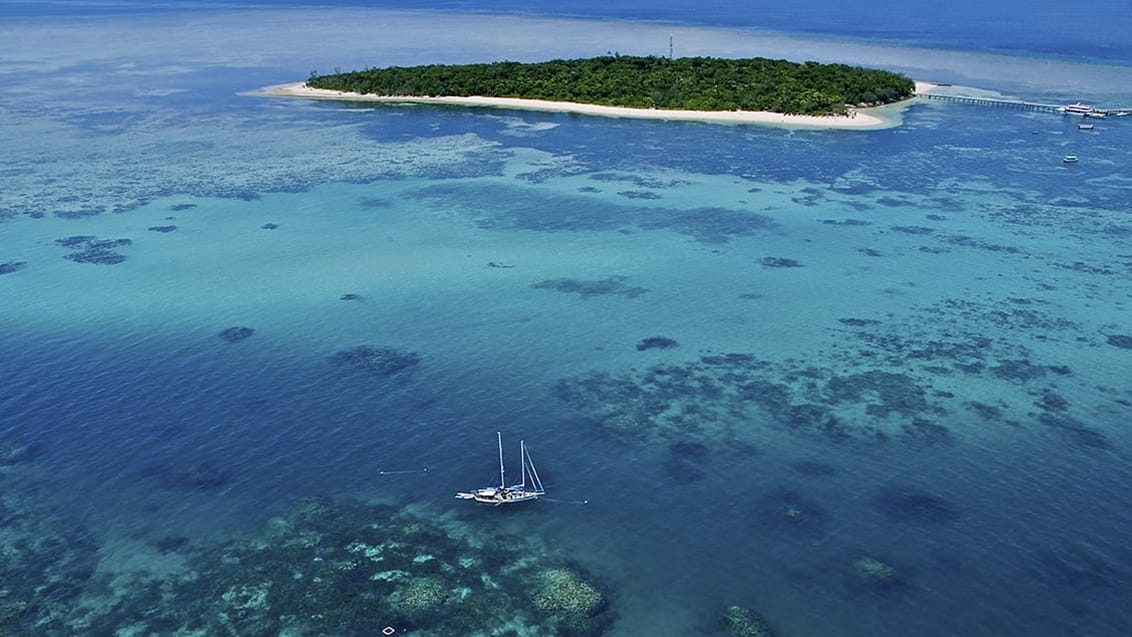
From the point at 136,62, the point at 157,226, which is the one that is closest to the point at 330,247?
the point at 157,226

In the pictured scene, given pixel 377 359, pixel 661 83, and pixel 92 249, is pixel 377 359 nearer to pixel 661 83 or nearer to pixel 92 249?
pixel 92 249

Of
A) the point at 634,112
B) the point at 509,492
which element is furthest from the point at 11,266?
the point at 634,112

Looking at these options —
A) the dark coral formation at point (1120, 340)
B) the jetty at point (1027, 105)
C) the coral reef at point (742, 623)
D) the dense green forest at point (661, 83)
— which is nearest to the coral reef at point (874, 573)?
the coral reef at point (742, 623)

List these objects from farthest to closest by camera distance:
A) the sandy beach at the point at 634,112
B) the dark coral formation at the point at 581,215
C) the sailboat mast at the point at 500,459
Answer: the sandy beach at the point at 634,112
the dark coral formation at the point at 581,215
the sailboat mast at the point at 500,459

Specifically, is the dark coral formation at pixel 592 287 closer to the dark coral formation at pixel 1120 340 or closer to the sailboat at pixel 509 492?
the sailboat at pixel 509 492

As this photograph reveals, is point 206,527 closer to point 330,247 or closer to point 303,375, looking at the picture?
point 303,375

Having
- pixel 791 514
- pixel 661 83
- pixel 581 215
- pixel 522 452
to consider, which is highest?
pixel 661 83

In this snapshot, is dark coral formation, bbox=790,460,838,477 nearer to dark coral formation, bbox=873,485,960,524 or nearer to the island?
dark coral formation, bbox=873,485,960,524
